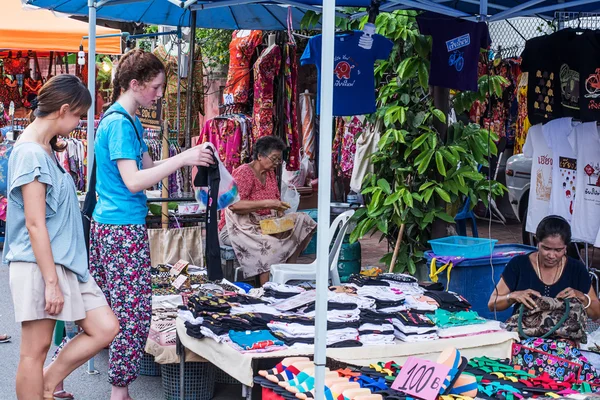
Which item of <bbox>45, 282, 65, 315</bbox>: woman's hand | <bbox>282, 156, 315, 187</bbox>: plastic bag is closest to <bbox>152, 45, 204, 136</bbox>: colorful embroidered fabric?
<bbox>282, 156, 315, 187</bbox>: plastic bag

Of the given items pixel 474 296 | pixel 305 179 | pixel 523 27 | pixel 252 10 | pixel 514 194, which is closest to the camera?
pixel 474 296

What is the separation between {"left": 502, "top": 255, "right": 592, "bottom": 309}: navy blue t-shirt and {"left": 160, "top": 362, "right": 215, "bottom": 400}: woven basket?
204cm

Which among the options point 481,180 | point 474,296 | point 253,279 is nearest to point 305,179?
point 253,279

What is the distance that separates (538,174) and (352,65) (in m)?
2.00

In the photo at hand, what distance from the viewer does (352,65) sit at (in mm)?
7078

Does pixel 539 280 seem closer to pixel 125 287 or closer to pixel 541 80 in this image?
pixel 541 80

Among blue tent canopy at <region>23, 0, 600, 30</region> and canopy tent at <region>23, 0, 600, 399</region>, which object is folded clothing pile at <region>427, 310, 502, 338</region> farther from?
blue tent canopy at <region>23, 0, 600, 30</region>

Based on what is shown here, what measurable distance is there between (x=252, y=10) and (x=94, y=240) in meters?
4.65

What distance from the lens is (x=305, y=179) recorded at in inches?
461

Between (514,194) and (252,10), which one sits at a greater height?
(252,10)

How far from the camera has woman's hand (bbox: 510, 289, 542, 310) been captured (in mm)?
5180

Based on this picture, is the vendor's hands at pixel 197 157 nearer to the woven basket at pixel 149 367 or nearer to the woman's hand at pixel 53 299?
the woman's hand at pixel 53 299

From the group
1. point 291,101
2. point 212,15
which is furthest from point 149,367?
point 212,15

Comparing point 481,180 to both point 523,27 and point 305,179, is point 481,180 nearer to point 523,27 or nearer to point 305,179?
point 305,179
